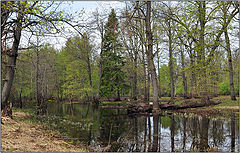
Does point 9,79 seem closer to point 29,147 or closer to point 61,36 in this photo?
point 61,36

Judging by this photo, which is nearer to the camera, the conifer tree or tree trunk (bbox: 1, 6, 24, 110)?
tree trunk (bbox: 1, 6, 24, 110)

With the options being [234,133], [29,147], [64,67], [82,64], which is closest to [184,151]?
[234,133]

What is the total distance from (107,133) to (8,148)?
4291 millimetres

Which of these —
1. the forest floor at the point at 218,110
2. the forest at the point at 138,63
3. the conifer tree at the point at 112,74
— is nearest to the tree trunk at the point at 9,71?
the forest at the point at 138,63

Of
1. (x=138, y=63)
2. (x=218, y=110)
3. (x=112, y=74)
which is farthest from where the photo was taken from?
(x=112, y=74)

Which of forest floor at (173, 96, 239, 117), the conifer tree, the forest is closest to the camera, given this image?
the forest

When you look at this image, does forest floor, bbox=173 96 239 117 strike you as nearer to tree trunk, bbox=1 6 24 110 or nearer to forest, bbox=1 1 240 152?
forest, bbox=1 1 240 152

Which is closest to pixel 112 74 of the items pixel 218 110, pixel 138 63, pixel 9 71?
pixel 138 63

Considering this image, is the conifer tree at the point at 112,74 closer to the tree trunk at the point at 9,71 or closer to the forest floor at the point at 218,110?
the forest floor at the point at 218,110

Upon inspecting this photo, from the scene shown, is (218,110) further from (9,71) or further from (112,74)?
(112,74)

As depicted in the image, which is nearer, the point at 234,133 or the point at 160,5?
the point at 234,133

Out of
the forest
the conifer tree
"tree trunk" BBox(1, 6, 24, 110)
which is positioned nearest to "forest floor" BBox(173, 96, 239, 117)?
the forest

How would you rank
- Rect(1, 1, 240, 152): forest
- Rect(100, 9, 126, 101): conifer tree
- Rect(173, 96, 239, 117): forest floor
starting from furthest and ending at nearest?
Rect(100, 9, 126, 101): conifer tree → Rect(173, 96, 239, 117): forest floor → Rect(1, 1, 240, 152): forest

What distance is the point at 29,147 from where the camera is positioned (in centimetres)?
507
